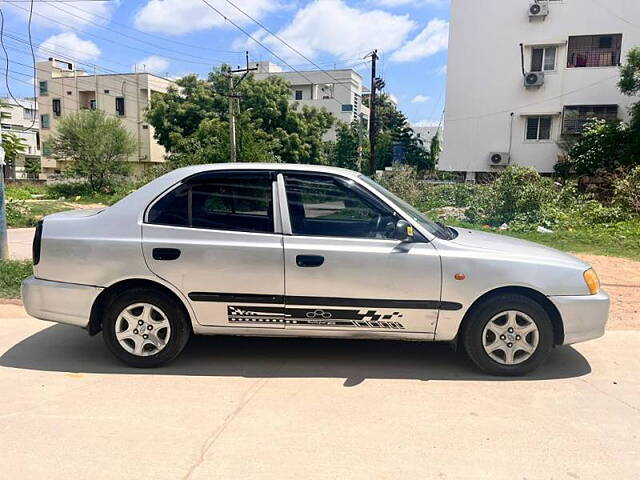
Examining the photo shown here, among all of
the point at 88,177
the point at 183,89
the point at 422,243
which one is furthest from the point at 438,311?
the point at 183,89

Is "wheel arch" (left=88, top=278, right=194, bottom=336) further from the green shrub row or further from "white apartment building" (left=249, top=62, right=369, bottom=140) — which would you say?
"white apartment building" (left=249, top=62, right=369, bottom=140)

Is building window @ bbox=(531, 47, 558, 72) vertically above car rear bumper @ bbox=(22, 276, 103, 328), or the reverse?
building window @ bbox=(531, 47, 558, 72)

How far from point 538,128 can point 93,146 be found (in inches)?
993

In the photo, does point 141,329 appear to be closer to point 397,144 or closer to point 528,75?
point 528,75

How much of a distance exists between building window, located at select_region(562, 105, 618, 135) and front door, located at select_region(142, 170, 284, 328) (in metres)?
25.6

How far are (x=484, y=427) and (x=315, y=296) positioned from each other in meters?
1.57

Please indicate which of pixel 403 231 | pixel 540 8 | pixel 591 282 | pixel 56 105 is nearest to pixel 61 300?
pixel 403 231

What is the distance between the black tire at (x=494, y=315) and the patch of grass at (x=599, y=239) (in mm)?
7365

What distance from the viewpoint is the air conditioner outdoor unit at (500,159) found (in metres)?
27.4

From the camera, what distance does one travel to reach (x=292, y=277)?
4.16 metres

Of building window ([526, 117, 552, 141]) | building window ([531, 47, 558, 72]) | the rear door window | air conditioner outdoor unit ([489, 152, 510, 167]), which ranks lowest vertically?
the rear door window

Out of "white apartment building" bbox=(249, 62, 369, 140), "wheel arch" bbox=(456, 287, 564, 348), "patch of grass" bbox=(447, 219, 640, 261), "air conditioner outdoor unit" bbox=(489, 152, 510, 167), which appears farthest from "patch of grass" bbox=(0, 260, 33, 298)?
"white apartment building" bbox=(249, 62, 369, 140)

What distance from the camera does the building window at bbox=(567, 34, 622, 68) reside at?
25.7 m

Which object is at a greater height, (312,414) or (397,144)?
(397,144)
